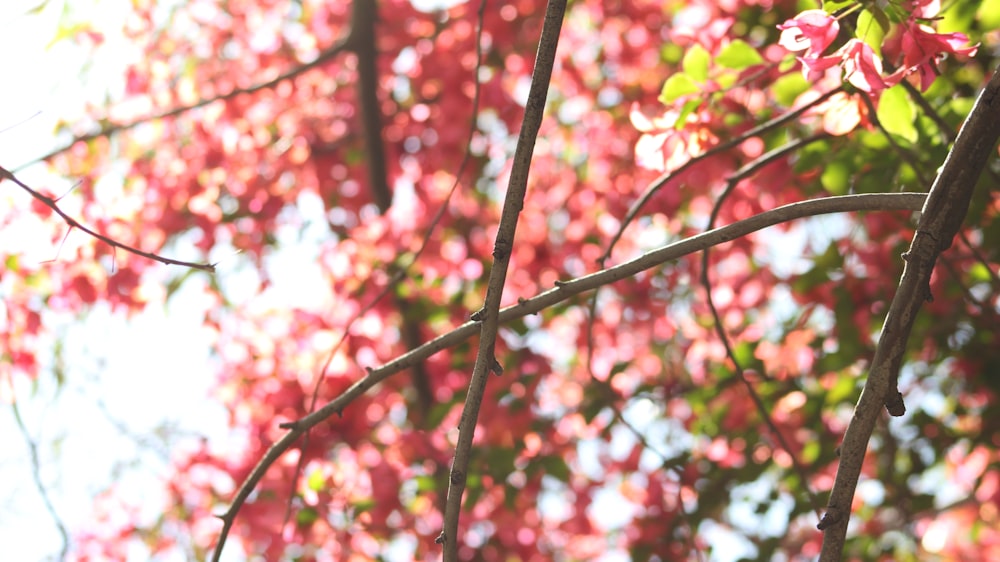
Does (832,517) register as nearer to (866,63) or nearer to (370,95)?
(866,63)

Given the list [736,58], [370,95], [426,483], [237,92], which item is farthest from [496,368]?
[370,95]

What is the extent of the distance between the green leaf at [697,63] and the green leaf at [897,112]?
0.21m

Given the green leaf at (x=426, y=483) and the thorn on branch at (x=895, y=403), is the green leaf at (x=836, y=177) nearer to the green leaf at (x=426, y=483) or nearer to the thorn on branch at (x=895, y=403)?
the thorn on branch at (x=895, y=403)

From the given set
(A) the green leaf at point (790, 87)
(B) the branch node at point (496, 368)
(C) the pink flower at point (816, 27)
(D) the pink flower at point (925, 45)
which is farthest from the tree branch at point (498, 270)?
(A) the green leaf at point (790, 87)

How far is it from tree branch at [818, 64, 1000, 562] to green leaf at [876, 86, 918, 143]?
26 centimetres

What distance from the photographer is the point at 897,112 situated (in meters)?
1.03

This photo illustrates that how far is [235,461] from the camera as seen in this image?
7.14ft

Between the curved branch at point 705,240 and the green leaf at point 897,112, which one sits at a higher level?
the green leaf at point 897,112

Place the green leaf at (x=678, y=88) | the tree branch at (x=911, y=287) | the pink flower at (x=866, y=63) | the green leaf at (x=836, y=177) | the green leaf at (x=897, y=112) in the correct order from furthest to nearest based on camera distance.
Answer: the green leaf at (x=836, y=177) → the green leaf at (x=678, y=88) → the green leaf at (x=897, y=112) → the pink flower at (x=866, y=63) → the tree branch at (x=911, y=287)

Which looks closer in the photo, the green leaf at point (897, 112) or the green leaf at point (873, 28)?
the green leaf at point (873, 28)

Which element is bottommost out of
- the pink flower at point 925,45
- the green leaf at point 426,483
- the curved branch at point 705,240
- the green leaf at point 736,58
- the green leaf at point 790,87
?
the curved branch at point 705,240

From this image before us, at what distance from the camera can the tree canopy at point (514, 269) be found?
1.67 metres

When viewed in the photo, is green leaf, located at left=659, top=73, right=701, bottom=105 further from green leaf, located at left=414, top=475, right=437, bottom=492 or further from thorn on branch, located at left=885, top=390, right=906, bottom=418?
green leaf, located at left=414, top=475, right=437, bottom=492

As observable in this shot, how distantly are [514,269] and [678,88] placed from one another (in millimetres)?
1471
